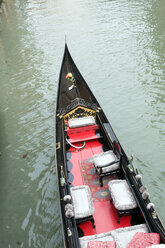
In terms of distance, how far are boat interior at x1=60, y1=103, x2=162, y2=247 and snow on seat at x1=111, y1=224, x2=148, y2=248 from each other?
0.02 metres

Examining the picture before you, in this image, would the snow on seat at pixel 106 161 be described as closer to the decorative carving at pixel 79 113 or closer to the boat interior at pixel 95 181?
the boat interior at pixel 95 181

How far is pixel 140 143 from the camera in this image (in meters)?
5.11

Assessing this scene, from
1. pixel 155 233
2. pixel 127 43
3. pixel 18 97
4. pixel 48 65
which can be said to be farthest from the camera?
pixel 127 43

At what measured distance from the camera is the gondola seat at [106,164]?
3361mm

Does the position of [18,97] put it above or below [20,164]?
above

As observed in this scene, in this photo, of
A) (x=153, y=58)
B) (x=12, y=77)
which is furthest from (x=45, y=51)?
(x=153, y=58)

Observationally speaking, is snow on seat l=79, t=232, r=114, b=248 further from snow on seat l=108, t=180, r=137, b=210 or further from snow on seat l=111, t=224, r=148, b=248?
A: snow on seat l=108, t=180, r=137, b=210

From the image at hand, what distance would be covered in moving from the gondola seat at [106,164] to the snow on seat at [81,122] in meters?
1.06

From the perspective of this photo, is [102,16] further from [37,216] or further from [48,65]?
[37,216]

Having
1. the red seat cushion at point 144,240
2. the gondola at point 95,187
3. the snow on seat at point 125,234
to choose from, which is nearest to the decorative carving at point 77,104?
the gondola at point 95,187

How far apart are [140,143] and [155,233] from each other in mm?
2830

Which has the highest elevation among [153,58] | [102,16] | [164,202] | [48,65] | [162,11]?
[102,16]

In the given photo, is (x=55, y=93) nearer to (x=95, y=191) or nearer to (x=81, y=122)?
(x=81, y=122)

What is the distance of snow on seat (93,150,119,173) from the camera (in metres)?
3.45
